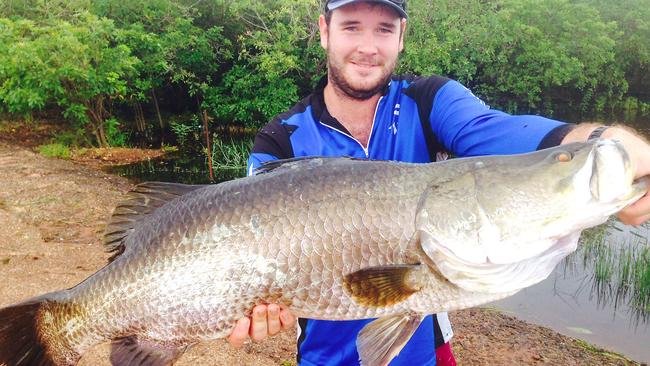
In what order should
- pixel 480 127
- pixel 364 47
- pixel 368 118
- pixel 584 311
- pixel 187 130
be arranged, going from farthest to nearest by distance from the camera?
1. pixel 187 130
2. pixel 584 311
3. pixel 368 118
4. pixel 364 47
5. pixel 480 127

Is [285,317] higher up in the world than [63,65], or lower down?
lower down

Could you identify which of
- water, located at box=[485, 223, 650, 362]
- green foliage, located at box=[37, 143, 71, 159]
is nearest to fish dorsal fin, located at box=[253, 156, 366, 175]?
water, located at box=[485, 223, 650, 362]

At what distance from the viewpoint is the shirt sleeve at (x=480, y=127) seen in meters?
2.32

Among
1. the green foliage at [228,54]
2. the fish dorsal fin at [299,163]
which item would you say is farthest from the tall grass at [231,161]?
the fish dorsal fin at [299,163]

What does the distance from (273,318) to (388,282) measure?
607 mm

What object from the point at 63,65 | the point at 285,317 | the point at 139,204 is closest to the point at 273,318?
the point at 285,317

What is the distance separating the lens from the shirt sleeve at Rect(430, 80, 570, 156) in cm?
232

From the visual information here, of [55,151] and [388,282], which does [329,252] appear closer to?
[388,282]

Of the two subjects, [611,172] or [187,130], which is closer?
Answer: [611,172]

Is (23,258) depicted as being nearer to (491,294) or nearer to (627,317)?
(491,294)

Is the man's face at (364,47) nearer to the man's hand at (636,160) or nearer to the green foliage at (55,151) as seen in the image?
the man's hand at (636,160)

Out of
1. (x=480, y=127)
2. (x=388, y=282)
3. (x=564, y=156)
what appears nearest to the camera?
(x=564, y=156)

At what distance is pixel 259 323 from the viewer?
92.3 inches

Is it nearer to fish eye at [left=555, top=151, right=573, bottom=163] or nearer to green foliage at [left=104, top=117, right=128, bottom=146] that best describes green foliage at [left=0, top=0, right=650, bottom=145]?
green foliage at [left=104, top=117, right=128, bottom=146]
